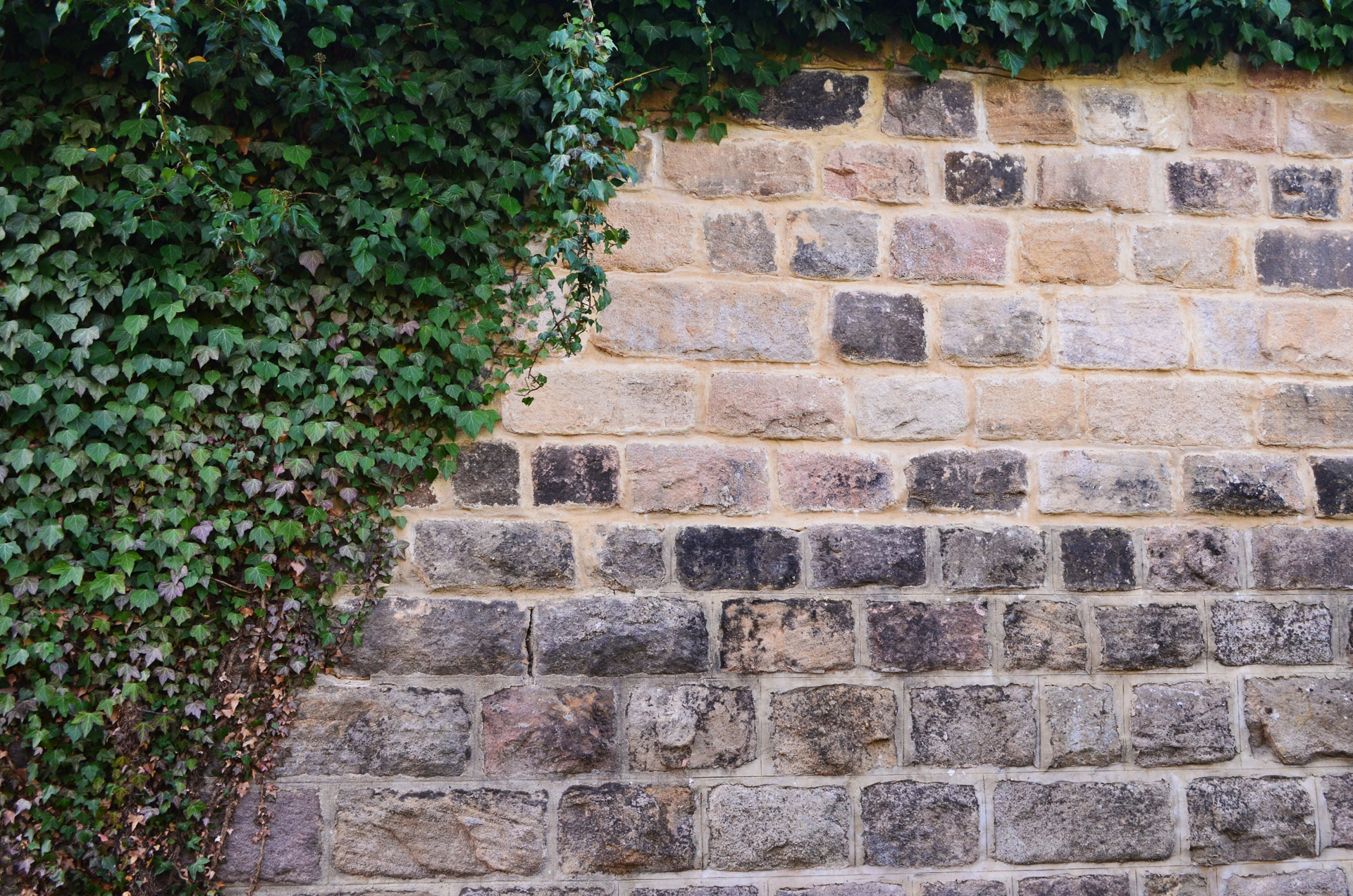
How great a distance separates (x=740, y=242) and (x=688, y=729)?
4.60ft

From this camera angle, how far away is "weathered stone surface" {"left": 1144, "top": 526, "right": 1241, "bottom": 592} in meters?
2.83

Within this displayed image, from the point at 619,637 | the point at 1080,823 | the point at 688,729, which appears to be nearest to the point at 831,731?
the point at 688,729

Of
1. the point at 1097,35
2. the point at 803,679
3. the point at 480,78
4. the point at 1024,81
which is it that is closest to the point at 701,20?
the point at 480,78

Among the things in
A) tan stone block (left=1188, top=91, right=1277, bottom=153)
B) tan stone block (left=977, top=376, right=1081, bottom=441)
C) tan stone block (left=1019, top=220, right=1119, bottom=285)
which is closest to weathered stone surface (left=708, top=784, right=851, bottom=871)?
tan stone block (left=977, top=376, right=1081, bottom=441)

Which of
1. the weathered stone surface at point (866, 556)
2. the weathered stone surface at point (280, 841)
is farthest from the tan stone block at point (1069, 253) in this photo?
the weathered stone surface at point (280, 841)

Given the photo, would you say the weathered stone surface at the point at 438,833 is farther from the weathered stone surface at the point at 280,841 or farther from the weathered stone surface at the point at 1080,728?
the weathered stone surface at the point at 1080,728

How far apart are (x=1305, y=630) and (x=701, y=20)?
2540 mm

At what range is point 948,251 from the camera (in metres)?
2.85

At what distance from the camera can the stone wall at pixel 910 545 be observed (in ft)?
8.54

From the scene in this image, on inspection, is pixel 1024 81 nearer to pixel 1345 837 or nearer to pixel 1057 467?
pixel 1057 467

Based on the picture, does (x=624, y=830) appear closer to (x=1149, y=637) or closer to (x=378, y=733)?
(x=378, y=733)

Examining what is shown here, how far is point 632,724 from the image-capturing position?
8.63 feet

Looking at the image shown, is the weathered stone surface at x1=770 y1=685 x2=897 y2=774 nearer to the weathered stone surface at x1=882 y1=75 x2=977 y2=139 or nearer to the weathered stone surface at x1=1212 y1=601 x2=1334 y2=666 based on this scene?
the weathered stone surface at x1=1212 y1=601 x2=1334 y2=666

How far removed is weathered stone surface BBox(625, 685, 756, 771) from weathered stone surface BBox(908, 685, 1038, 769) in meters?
0.50
